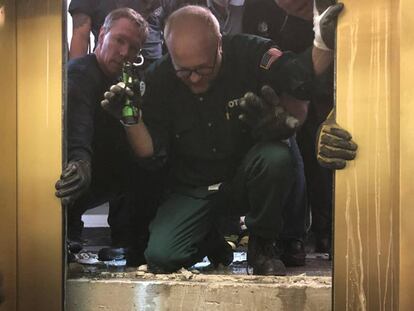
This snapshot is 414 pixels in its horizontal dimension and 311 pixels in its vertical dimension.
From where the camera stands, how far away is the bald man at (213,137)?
130 centimetres

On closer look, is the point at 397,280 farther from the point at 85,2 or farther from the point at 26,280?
the point at 85,2

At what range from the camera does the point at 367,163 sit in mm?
1157

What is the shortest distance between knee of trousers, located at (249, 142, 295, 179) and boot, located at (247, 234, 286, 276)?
0.55ft

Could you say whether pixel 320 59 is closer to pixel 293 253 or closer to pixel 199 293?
pixel 293 253

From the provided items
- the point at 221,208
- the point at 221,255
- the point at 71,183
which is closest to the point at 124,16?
the point at 71,183

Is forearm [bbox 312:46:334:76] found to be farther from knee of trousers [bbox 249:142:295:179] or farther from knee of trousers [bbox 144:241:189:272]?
knee of trousers [bbox 144:241:189:272]

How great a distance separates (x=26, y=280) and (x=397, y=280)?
2.75 feet

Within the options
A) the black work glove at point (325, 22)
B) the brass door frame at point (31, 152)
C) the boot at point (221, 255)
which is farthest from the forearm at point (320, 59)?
Answer: the brass door frame at point (31, 152)

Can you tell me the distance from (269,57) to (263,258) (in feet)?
1.61

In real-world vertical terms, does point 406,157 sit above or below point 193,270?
above

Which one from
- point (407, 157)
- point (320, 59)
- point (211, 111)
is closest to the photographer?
point (407, 157)

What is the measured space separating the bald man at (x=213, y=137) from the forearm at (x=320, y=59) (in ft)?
0.07

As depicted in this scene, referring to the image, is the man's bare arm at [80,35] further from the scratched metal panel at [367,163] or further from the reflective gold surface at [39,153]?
the scratched metal panel at [367,163]

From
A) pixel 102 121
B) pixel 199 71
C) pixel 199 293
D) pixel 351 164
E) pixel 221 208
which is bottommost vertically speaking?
pixel 199 293
